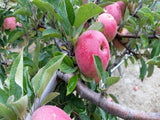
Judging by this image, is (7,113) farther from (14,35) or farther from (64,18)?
(14,35)

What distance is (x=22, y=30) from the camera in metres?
0.94

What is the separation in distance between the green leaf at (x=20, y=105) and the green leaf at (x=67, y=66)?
0.61ft

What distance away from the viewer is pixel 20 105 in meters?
0.33

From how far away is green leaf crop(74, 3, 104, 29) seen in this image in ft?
1.46

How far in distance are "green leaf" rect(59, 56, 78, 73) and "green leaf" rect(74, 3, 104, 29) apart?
113mm

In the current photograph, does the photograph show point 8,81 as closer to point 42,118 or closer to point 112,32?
point 42,118

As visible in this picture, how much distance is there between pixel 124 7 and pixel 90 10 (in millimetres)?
573

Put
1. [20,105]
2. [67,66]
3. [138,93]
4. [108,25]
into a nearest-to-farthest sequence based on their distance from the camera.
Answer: [20,105], [67,66], [108,25], [138,93]

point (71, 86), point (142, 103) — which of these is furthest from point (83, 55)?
point (142, 103)

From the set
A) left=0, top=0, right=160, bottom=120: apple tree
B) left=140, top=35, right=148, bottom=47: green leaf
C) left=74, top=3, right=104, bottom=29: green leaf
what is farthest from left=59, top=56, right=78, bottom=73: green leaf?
left=140, top=35, right=148, bottom=47: green leaf

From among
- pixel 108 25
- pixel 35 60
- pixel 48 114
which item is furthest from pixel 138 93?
pixel 48 114

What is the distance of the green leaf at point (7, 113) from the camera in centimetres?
34

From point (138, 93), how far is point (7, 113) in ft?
9.13

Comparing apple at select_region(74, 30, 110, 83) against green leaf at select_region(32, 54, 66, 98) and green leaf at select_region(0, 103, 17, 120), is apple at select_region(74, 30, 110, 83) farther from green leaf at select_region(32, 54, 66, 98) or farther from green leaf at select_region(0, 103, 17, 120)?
green leaf at select_region(0, 103, 17, 120)
